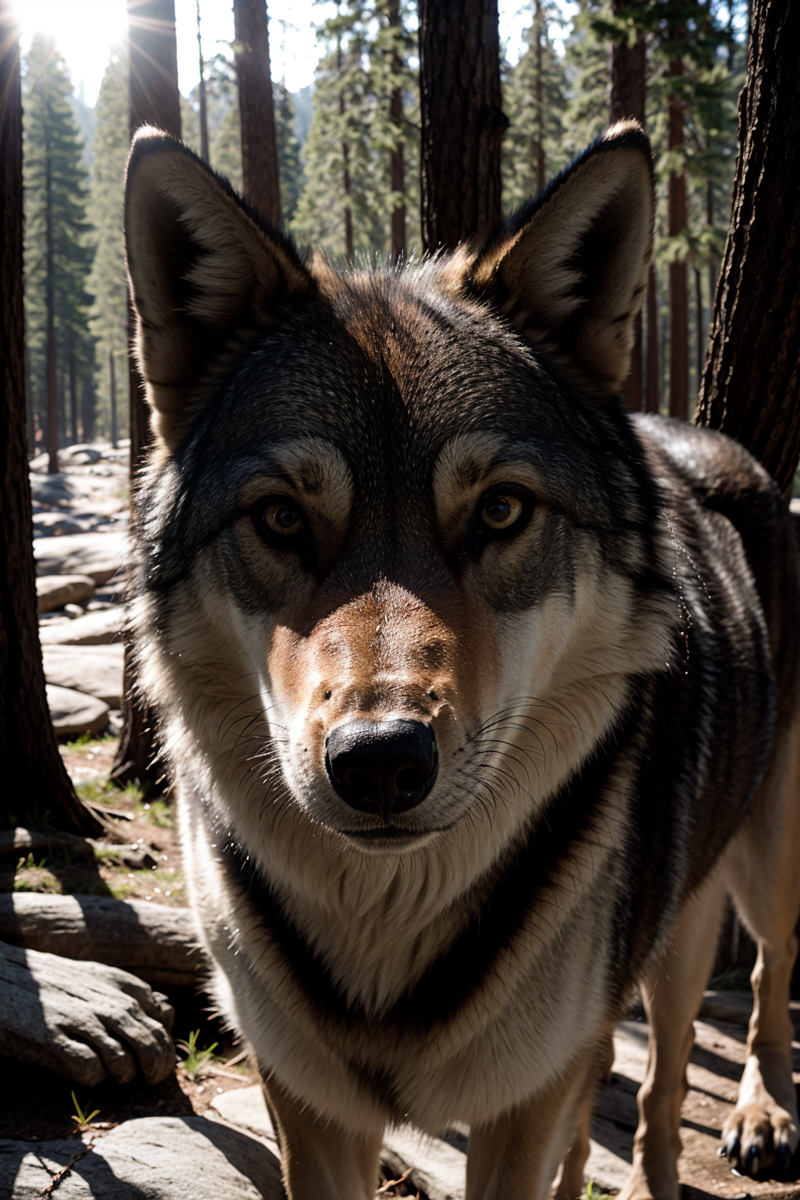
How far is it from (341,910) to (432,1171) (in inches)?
75.0

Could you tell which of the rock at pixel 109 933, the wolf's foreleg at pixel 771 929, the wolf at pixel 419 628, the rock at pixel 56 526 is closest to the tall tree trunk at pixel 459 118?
the wolf at pixel 419 628

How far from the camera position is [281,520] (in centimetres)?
253

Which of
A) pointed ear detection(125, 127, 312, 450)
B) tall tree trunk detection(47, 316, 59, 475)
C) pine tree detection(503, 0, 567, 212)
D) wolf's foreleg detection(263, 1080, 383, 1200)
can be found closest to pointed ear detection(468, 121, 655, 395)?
pointed ear detection(125, 127, 312, 450)

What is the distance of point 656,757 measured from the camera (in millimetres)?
3160

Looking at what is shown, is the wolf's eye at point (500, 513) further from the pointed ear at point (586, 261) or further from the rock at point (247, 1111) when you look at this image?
the rock at point (247, 1111)

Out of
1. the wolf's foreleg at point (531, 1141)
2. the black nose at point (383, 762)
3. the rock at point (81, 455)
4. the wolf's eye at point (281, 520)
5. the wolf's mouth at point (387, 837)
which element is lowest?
the wolf's foreleg at point (531, 1141)

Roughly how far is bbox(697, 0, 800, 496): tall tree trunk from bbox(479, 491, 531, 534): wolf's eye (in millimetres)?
2964

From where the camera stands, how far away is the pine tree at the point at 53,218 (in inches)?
1957

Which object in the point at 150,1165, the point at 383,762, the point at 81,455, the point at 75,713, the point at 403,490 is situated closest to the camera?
the point at 383,762

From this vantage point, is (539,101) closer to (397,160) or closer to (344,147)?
(344,147)

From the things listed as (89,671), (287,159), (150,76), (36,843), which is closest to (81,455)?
(287,159)

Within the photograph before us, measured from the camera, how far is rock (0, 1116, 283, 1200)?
3066 mm

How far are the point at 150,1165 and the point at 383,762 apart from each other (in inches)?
91.2

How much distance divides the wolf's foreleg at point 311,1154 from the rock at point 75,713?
743cm
